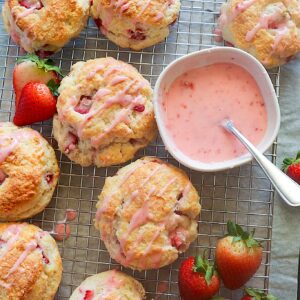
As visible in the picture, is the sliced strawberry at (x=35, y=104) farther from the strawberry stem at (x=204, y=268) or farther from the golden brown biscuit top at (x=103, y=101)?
the strawberry stem at (x=204, y=268)

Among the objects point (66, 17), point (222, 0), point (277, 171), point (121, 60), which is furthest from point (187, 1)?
point (277, 171)

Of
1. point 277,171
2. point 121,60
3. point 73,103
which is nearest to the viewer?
point 277,171

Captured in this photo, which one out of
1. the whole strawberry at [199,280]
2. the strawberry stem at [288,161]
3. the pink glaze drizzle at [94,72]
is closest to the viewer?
the whole strawberry at [199,280]

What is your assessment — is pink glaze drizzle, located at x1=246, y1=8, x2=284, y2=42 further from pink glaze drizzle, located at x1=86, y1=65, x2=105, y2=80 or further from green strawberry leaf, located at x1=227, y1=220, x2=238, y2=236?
green strawberry leaf, located at x1=227, y1=220, x2=238, y2=236

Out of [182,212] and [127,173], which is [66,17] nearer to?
[127,173]

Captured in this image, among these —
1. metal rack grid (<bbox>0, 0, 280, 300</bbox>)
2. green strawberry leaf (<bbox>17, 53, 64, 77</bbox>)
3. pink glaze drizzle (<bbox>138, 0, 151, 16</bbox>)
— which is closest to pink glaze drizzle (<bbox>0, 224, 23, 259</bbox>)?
metal rack grid (<bbox>0, 0, 280, 300</bbox>)

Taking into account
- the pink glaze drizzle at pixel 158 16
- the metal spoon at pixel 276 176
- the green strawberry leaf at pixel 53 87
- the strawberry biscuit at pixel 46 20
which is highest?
the pink glaze drizzle at pixel 158 16

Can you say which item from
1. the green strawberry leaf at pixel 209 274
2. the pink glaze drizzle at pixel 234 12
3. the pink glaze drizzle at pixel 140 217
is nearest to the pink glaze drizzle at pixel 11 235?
the pink glaze drizzle at pixel 140 217
